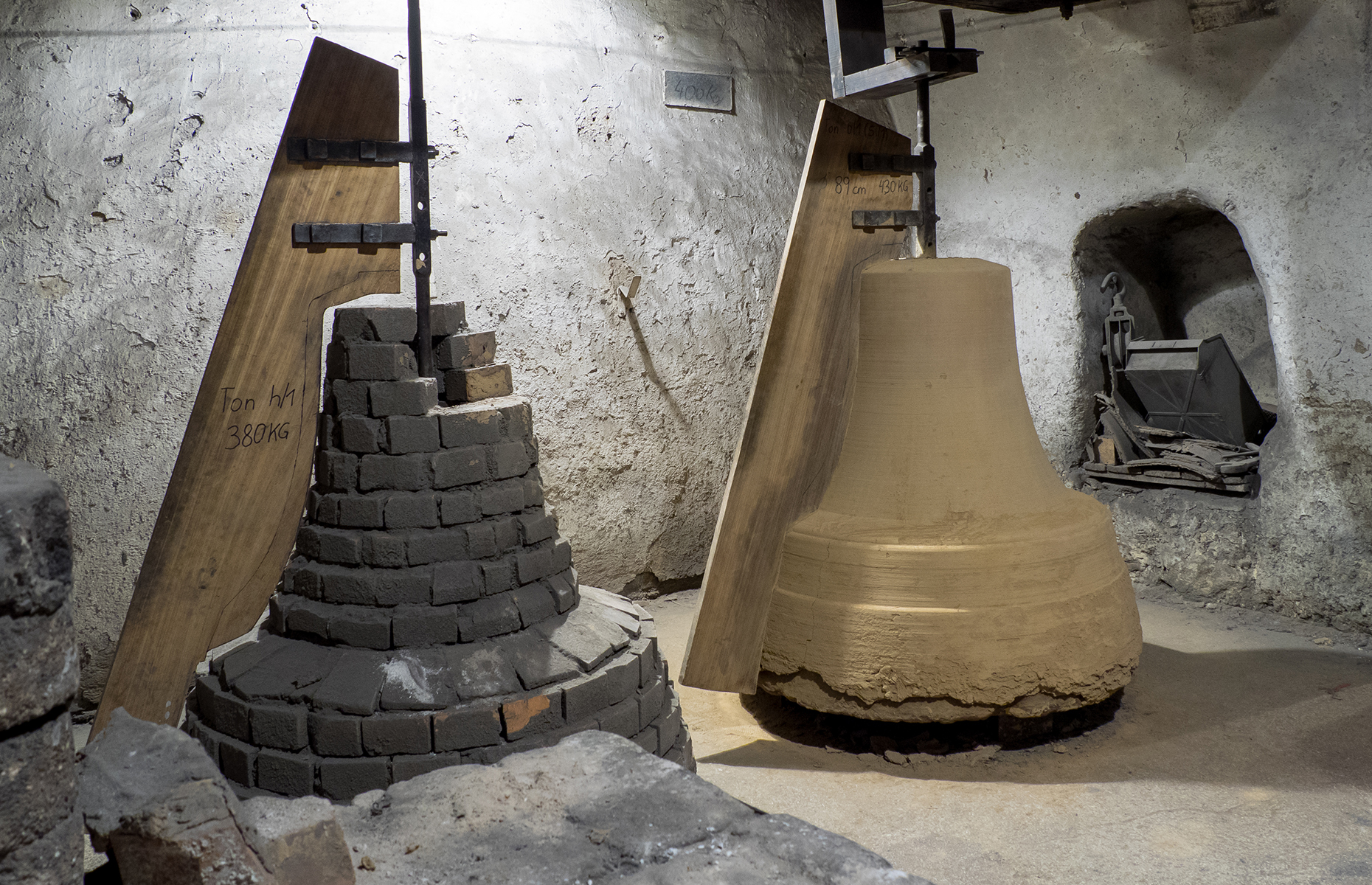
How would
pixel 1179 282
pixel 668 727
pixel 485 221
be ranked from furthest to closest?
pixel 1179 282
pixel 485 221
pixel 668 727

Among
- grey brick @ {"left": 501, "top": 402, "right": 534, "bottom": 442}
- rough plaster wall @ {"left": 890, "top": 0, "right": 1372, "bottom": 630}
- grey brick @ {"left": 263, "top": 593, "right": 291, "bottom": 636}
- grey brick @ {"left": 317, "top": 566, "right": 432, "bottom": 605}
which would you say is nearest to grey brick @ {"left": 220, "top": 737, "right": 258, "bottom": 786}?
grey brick @ {"left": 263, "top": 593, "right": 291, "bottom": 636}

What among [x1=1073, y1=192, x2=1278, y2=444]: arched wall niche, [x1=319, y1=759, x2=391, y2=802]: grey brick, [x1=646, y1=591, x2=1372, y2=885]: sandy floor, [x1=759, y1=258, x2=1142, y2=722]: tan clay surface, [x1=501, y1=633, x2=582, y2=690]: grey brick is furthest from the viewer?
[x1=1073, y1=192, x2=1278, y2=444]: arched wall niche


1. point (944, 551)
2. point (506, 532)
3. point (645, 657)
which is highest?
point (506, 532)

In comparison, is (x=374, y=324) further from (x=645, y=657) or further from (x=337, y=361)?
(x=645, y=657)

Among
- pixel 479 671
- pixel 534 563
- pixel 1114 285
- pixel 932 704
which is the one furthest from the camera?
pixel 1114 285

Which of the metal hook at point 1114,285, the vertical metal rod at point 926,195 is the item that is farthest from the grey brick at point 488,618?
the metal hook at point 1114,285

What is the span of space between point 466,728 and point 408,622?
0.30 metres

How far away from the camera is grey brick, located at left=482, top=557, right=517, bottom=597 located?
103 inches

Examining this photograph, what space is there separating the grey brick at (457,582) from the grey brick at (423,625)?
0.10ft

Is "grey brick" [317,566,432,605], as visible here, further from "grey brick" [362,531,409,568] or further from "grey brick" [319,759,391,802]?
"grey brick" [319,759,391,802]

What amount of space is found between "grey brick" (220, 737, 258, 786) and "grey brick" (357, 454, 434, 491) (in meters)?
0.67

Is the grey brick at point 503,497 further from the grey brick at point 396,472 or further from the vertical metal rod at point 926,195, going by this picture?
the vertical metal rod at point 926,195

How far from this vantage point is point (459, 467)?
2604 millimetres

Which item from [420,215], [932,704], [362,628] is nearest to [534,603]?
[362,628]
